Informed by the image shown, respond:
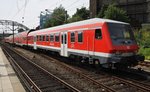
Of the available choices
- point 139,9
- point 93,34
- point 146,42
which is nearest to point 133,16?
point 139,9

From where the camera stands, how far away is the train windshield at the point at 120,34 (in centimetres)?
1328

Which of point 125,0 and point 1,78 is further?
point 125,0

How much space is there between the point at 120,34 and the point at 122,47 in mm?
939

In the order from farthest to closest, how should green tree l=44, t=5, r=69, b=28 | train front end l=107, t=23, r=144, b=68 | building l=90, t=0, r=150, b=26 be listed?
→ green tree l=44, t=5, r=69, b=28 → building l=90, t=0, r=150, b=26 → train front end l=107, t=23, r=144, b=68

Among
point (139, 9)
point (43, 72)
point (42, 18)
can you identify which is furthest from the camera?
point (42, 18)

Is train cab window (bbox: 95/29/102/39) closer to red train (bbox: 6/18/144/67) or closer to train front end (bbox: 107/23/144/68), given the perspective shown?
red train (bbox: 6/18/144/67)

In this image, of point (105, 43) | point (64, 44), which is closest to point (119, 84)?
point (105, 43)

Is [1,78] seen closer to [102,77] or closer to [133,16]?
[102,77]

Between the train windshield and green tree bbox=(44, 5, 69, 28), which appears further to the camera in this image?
green tree bbox=(44, 5, 69, 28)

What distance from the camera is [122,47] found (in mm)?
13094

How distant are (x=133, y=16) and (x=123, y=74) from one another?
57891 millimetres

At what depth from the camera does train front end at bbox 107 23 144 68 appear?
12.8m

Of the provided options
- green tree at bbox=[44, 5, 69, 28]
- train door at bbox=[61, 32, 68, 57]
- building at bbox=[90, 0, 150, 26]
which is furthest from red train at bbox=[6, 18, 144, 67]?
green tree at bbox=[44, 5, 69, 28]

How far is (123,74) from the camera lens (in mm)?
13844
